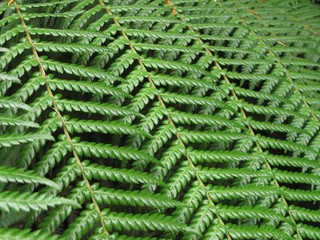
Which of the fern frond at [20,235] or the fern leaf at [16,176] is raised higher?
the fern leaf at [16,176]

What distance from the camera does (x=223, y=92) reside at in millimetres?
1231

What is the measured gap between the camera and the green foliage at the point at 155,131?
875mm

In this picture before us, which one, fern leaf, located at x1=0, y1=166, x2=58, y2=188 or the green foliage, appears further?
the green foliage

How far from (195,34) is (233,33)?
0.26m

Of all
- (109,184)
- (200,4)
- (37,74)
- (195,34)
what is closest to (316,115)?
(195,34)

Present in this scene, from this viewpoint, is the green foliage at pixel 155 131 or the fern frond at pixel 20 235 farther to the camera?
the green foliage at pixel 155 131

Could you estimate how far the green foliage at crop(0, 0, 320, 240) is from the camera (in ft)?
2.87

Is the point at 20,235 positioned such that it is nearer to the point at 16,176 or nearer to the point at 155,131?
the point at 16,176

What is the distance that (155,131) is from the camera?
3.97 ft

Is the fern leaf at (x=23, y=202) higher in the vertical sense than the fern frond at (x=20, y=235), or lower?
higher

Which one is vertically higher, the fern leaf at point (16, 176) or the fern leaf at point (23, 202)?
the fern leaf at point (16, 176)

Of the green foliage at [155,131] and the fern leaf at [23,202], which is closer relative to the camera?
the fern leaf at [23,202]

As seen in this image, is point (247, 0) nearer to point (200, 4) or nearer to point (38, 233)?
point (200, 4)

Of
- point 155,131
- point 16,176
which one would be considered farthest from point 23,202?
point 155,131
